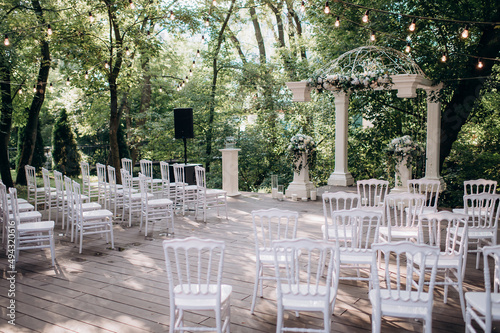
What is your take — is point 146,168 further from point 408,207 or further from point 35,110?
point 408,207

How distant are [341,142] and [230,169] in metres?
2.92

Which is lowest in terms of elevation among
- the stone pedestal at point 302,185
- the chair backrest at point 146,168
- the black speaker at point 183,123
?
the stone pedestal at point 302,185

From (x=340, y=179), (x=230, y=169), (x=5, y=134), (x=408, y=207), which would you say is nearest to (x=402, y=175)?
(x=340, y=179)

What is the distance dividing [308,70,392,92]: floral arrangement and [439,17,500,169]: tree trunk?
7.71 feet

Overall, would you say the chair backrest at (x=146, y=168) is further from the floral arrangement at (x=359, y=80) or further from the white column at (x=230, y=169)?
the floral arrangement at (x=359, y=80)

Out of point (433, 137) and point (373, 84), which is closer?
point (373, 84)

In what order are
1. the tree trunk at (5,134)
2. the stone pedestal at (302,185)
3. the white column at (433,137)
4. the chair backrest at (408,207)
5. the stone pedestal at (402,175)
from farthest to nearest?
the tree trunk at (5,134) → the stone pedestal at (302,185) → the white column at (433,137) → the stone pedestal at (402,175) → the chair backrest at (408,207)

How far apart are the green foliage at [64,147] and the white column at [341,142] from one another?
367 inches

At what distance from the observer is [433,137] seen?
28.8 feet

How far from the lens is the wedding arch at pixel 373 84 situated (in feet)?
25.2

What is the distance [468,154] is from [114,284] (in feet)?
28.5

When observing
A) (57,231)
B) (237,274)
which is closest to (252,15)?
(57,231)

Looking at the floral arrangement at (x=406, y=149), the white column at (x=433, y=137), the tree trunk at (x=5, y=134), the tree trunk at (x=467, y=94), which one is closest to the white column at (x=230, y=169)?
the floral arrangement at (x=406, y=149)

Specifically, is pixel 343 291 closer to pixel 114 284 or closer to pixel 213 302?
pixel 213 302
